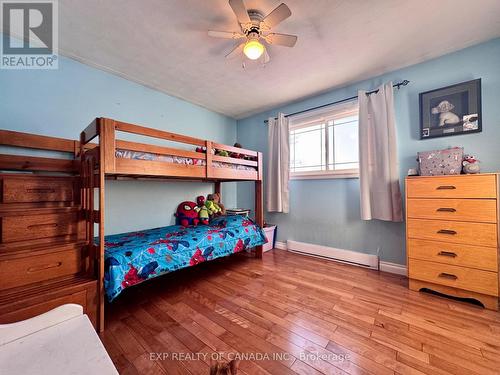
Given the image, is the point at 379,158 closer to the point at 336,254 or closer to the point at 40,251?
the point at 336,254

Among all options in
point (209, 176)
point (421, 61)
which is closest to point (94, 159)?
point (209, 176)

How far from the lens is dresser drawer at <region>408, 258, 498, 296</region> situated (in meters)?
1.56

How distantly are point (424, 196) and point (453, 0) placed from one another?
1.48 meters

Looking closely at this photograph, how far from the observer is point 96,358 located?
0.51 m

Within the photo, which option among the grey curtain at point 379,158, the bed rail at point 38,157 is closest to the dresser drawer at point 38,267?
the bed rail at point 38,157

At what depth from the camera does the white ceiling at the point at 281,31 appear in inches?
59.0

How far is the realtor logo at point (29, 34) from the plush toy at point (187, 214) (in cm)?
196

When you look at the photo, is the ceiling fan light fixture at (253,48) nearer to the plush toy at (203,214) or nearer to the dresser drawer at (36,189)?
the dresser drawer at (36,189)

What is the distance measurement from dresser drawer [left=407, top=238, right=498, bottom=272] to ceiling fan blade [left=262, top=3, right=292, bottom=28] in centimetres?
215

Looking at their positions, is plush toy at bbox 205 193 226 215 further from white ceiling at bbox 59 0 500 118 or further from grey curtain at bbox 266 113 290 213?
white ceiling at bbox 59 0 500 118

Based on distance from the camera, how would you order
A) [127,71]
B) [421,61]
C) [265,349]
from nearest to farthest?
[265,349]
[421,61]
[127,71]

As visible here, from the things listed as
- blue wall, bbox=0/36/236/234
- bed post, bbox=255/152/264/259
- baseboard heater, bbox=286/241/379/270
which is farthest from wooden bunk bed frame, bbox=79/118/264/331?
baseboard heater, bbox=286/241/379/270

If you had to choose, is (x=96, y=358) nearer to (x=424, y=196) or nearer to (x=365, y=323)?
(x=365, y=323)

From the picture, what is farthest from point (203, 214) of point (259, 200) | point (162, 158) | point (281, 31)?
point (281, 31)
